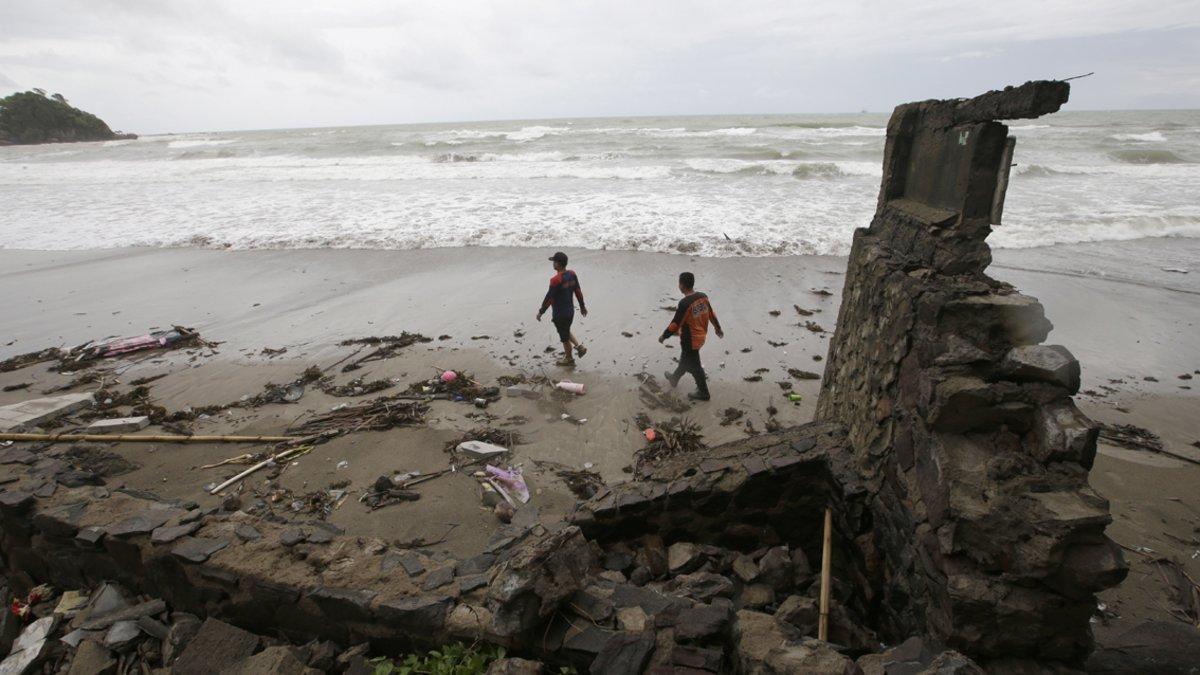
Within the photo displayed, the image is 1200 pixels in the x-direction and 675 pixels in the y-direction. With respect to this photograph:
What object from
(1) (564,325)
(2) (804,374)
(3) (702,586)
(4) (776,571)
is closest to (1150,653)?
(4) (776,571)

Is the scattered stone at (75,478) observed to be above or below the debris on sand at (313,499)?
above

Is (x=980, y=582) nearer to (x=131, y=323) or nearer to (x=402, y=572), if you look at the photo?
(x=402, y=572)

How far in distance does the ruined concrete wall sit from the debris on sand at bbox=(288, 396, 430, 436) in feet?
15.6

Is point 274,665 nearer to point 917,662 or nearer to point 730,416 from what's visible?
point 917,662

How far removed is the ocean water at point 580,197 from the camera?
13.7 metres

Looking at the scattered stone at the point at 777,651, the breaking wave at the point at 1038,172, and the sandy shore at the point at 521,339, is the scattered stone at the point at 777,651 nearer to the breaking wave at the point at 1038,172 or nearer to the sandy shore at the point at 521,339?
the sandy shore at the point at 521,339

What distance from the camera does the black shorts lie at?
7547 millimetres

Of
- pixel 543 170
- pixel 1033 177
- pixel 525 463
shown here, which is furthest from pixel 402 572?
pixel 1033 177

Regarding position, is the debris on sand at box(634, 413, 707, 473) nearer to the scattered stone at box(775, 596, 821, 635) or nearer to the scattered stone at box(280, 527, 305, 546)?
the scattered stone at box(775, 596, 821, 635)

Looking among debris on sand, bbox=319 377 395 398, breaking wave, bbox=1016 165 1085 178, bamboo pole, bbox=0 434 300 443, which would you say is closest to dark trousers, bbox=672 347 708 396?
debris on sand, bbox=319 377 395 398

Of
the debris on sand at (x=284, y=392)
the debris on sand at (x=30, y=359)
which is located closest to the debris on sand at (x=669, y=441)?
the debris on sand at (x=284, y=392)

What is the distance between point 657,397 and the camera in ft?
22.7

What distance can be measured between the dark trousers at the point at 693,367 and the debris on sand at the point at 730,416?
386mm

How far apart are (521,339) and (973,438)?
6.43m
